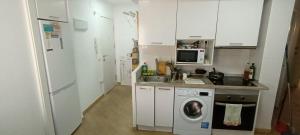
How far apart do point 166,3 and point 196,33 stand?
634mm

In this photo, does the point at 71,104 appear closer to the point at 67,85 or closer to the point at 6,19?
the point at 67,85

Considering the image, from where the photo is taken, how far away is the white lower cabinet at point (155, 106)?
2287 mm

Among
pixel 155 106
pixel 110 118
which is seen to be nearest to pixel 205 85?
pixel 155 106

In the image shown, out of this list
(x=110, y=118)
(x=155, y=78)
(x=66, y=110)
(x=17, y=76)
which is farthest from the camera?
(x=110, y=118)

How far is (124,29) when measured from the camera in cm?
438

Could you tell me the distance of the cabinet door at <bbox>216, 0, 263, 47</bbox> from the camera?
2.09 m

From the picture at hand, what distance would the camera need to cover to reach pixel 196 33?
7.41ft

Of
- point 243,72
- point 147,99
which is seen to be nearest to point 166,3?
point 147,99

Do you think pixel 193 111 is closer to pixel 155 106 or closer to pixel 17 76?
pixel 155 106

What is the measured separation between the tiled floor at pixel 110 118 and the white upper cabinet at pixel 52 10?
5.98ft

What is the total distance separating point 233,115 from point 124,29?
3465 millimetres

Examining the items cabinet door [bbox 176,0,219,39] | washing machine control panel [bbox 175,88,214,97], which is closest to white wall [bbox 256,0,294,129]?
cabinet door [bbox 176,0,219,39]

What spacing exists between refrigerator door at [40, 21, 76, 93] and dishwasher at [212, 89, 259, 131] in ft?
7.39

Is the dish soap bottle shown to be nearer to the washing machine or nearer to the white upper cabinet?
the washing machine
